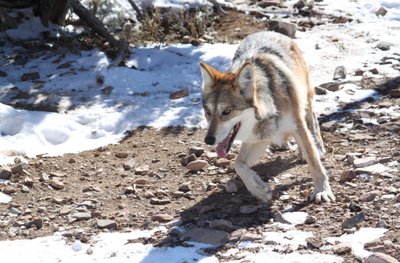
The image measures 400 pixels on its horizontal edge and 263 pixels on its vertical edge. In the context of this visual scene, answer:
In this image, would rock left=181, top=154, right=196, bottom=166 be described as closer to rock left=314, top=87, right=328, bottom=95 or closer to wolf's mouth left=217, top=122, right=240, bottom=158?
wolf's mouth left=217, top=122, right=240, bottom=158

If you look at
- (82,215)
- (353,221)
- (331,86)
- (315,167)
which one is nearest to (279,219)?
(353,221)

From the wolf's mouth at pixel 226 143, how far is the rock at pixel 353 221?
1195 millimetres

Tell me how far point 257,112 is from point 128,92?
3488 millimetres

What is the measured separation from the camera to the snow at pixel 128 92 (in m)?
5.54

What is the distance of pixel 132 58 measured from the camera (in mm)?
10242

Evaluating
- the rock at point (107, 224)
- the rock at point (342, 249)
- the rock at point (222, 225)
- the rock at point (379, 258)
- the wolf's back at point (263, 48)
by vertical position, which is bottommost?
the rock at point (107, 224)

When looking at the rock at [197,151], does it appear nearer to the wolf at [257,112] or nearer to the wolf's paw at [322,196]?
the wolf at [257,112]

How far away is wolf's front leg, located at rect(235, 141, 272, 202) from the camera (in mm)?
6130

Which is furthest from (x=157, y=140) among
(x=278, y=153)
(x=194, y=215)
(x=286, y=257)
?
(x=286, y=257)

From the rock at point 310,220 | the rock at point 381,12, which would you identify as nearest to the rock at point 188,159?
the rock at point 310,220

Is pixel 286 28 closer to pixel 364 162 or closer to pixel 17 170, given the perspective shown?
pixel 364 162

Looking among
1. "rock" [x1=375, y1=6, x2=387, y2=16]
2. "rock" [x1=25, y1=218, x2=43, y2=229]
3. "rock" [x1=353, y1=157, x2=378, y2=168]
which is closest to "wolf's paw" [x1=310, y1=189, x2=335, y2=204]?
"rock" [x1=353, y1=157, x2=378, y2=168]

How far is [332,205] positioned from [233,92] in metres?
1.24

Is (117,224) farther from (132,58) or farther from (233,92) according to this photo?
(132,58)
